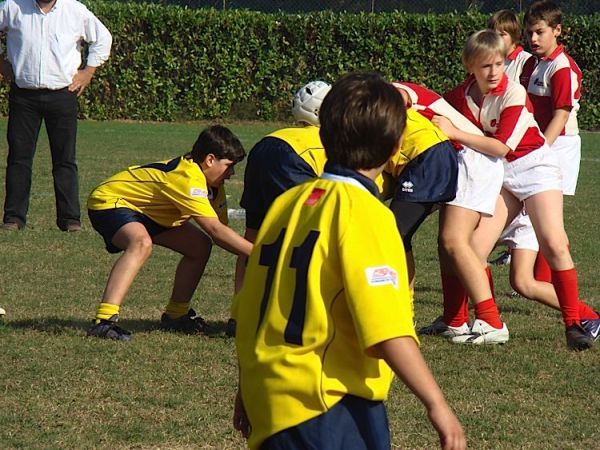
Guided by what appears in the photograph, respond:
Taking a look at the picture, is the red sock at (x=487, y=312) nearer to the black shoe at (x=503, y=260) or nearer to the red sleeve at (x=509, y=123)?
the red sleeve at (x=509, y=123)

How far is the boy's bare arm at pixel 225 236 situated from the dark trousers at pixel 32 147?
13.6ft

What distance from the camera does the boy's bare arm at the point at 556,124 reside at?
663cm

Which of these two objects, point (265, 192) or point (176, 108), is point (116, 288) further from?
point (176, 108)

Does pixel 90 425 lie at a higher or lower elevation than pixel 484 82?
lower

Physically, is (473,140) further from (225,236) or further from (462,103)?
(225,236)

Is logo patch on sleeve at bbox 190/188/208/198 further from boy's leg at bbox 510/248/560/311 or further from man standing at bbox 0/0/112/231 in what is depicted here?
man standing at bbox 0/0/112/231

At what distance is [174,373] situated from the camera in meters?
5.28

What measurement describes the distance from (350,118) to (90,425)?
2.27 meters

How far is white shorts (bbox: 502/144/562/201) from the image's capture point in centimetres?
591

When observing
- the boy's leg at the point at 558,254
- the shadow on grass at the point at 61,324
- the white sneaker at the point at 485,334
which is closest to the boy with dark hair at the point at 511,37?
the boy's leg at the point at 558,254

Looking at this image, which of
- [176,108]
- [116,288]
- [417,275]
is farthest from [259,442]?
[176,108]

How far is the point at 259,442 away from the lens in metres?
2.76

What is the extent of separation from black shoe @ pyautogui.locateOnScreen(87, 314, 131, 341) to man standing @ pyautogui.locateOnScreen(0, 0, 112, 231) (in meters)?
3.91

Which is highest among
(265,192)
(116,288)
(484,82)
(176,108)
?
(484,82)
